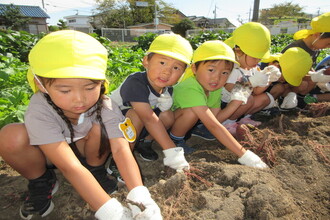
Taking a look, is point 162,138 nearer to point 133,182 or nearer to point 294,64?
point 133,182

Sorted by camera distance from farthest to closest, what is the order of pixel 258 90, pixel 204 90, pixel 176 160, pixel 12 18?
pixel 12 18, pixel 258 90, pixel 204 90, pixel 176 160

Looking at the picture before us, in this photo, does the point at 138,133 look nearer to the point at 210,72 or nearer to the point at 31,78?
the point at 210,72

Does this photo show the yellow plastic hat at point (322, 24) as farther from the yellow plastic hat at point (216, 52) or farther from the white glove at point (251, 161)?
the white glove at point (251, 161)

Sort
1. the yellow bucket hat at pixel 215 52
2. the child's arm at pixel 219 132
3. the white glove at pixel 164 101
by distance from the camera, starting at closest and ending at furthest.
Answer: the child's arm at pixel 219 132 < the yellow bucket hat at pixel 215 52 < the white glove at pixel 164 101

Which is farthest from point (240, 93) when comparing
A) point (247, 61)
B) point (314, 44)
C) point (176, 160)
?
point (314, 44)

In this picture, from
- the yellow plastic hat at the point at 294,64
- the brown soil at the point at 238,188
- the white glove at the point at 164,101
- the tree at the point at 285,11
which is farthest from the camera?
the tree at the point at 285,11

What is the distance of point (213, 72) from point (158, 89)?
0.43 meters

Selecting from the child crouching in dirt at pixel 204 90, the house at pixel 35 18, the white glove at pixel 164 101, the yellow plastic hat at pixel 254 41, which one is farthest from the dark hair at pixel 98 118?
the house at pixel 35 18

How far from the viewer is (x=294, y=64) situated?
2.56 m

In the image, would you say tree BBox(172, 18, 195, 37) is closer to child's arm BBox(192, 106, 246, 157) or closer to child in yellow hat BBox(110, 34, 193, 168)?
child in yellow hat BBox(110, 34, 193, 168)

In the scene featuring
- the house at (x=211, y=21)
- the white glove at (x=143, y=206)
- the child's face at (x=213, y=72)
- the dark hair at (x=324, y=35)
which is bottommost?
the white glove at (x=143, y=206)

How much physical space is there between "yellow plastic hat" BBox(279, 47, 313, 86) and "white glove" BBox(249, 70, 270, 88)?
46 centimetres

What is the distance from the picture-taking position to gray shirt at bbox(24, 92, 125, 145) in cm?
121

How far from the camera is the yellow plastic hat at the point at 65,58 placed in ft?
3.43
